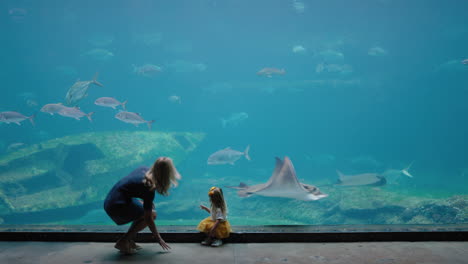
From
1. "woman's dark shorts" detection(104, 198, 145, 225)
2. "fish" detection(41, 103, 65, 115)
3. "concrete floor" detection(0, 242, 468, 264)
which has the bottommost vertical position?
"concrete floor" detection(0, 242, 468, 264)

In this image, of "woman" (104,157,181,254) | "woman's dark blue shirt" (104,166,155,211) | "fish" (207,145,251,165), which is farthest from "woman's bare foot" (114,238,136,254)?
"fish" (207,145,251,165)

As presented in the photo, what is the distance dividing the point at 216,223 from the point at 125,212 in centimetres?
73

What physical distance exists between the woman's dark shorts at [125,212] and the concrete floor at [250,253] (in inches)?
10.9

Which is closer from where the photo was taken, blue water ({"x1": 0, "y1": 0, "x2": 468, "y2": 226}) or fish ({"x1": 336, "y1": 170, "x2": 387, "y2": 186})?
fish ({"x1": 336, "y1": 170, "x2": 387, "y2": 186})

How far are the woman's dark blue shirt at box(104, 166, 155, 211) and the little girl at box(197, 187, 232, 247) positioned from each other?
1.71ft

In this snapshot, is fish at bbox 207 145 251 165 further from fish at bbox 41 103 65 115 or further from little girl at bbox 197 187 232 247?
little girl at bbox 197 187 232 247

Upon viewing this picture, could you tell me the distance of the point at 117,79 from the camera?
148 ft

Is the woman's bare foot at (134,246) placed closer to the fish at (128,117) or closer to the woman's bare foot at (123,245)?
the woman's bare foot at (123,245)

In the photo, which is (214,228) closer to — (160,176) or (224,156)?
(160,176)

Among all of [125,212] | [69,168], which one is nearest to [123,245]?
[125,212]

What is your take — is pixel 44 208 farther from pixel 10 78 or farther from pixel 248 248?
pixel 10 78

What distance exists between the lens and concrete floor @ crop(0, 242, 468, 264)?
198 centimetres

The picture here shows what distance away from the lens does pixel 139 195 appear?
203cm

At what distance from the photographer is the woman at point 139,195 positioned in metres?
1.97
